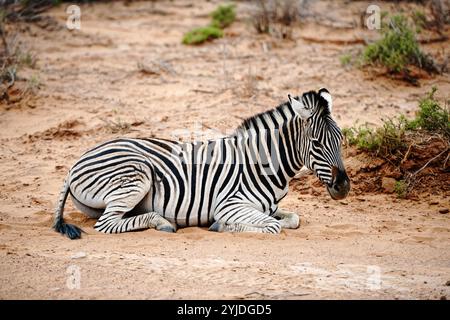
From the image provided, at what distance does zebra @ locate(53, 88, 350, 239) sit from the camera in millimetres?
6656

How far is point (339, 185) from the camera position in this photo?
649cm

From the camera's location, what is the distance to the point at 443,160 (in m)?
8.26

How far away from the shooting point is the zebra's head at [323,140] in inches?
258

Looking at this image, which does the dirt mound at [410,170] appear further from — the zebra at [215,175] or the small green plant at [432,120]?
the zebra at [215,175]

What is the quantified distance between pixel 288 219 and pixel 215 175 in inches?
36.3

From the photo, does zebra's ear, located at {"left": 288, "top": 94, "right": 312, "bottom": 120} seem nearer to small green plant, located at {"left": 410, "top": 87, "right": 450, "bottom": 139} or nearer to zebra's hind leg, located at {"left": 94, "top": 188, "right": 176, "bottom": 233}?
zebra's hind leg, located at {"left": 94, "top": 188, "right": 176, "bottom": 233}

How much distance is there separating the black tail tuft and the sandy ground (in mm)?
102

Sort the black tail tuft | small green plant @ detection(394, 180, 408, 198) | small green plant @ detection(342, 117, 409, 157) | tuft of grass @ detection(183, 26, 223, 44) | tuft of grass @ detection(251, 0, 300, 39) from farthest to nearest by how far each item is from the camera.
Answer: tuft of grass @ detection(251, 0, 300, 39), tuft of grass @ detection(183, 26, 223, 44), small green plant @ detection(342, 117, 409, 157), small green plant @ detection(394, 180, 408, 198), the black tail tuft

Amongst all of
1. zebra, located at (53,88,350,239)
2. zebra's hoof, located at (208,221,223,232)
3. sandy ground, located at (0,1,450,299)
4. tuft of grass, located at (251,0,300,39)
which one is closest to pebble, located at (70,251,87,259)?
sandy ground, located at (0,1,450,299)

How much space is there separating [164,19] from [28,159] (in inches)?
323

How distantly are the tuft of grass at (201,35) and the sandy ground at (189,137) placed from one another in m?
0.24

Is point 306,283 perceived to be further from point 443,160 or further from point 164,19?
point 164,19

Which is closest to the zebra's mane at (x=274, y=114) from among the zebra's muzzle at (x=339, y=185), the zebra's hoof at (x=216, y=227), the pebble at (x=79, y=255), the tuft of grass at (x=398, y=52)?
the zebra's muzzle at (x=339, y=185)

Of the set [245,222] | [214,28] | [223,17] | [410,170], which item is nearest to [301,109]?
[245,222]
